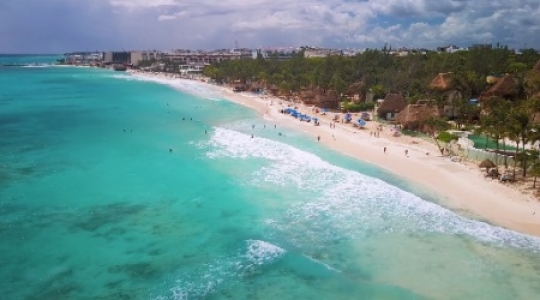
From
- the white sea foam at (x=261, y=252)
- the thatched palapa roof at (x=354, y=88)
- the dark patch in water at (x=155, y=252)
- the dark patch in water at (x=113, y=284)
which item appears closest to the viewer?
the dark patch in water at (x=113, y=284)

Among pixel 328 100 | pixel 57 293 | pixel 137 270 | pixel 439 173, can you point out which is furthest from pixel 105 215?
pixel 328 100

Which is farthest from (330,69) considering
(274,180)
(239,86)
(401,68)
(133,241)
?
(133,241)

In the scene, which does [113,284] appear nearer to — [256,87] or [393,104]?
[393,104]

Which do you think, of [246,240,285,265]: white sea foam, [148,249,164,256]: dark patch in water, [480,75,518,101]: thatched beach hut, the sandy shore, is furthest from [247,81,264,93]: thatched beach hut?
[148,249,164,256]: dark patch in water

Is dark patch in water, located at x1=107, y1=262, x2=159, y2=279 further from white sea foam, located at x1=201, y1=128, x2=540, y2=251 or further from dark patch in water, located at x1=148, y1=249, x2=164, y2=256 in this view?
white sea foam, located at x1=201, y1=128, x2=540, y2=251

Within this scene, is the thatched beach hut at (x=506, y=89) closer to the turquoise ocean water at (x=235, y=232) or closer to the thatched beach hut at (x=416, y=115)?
the thatched beach hut at (x=416, y=115)

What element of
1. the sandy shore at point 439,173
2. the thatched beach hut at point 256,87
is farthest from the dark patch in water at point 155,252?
the thatched beach hut at point 256,87
